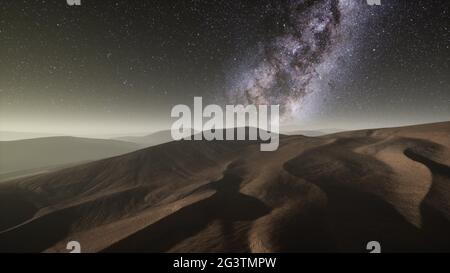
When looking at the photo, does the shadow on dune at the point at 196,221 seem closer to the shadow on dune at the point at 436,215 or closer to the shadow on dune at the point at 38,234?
the shadow on dune at the point at 38,234

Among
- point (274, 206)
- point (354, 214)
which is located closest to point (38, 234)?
point (274, 206)

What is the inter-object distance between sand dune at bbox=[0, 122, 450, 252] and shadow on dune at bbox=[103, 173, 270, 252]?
6cm

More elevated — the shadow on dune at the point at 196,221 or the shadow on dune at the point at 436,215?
the shadow on dune at the point at 436,215

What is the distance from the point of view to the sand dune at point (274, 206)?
10945 millimetres

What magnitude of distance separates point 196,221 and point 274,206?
4553 mm

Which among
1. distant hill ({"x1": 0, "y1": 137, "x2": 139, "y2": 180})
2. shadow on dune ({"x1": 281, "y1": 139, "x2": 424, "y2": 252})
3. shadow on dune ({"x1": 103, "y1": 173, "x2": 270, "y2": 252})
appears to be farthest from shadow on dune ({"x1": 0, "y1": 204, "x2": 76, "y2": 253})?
distant hill ({"x1": 0, "y1": 137, "x2": 139, "y2": 180})

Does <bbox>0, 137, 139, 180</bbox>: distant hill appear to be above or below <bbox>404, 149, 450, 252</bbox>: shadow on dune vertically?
below

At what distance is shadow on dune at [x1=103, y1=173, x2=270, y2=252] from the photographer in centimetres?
1177

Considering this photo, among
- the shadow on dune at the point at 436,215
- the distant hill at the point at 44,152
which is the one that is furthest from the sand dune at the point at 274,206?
the distant hill at the point at 44,152

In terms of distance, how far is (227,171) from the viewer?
24.5m

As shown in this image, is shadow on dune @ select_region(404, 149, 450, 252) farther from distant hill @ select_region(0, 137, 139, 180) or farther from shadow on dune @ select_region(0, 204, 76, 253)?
distant hill @ select_region(0, 137, 139, 180)

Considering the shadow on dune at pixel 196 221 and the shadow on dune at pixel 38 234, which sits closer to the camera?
the shadow on dune at pixel 196 221

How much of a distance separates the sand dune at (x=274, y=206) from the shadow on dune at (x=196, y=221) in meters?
0.06
